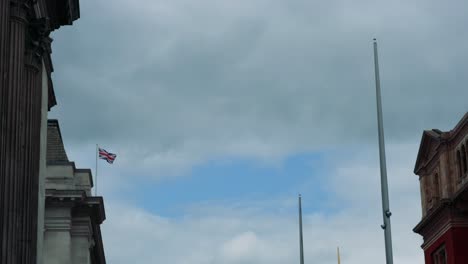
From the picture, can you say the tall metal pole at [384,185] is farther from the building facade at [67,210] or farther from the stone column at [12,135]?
the building facade at [67,210]

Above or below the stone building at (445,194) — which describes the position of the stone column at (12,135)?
below

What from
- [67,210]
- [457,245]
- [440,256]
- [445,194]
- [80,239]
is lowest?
[80,239]

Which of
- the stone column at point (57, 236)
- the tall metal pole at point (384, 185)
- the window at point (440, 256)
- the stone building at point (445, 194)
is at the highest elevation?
the stone building at point (445, 194)

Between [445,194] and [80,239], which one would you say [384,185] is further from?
[445,194]

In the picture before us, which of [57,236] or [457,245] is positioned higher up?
[457,245]

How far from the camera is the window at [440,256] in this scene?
83688mm

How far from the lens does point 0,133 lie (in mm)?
36625

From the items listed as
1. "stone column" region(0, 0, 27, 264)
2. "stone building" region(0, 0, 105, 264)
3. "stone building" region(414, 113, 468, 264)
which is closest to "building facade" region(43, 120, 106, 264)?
"stone building" region(0, 0, 105, 264)

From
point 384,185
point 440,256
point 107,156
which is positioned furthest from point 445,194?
point 384,185

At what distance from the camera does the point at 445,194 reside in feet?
270

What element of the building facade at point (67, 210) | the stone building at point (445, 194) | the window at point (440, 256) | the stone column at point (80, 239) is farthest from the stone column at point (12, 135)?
the window at point (440, 256)

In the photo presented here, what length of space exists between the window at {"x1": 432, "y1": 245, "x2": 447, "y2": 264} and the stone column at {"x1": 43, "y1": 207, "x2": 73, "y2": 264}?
2651 centimetres

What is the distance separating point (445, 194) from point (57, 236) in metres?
26.5

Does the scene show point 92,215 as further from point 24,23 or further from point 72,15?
point 24,23
